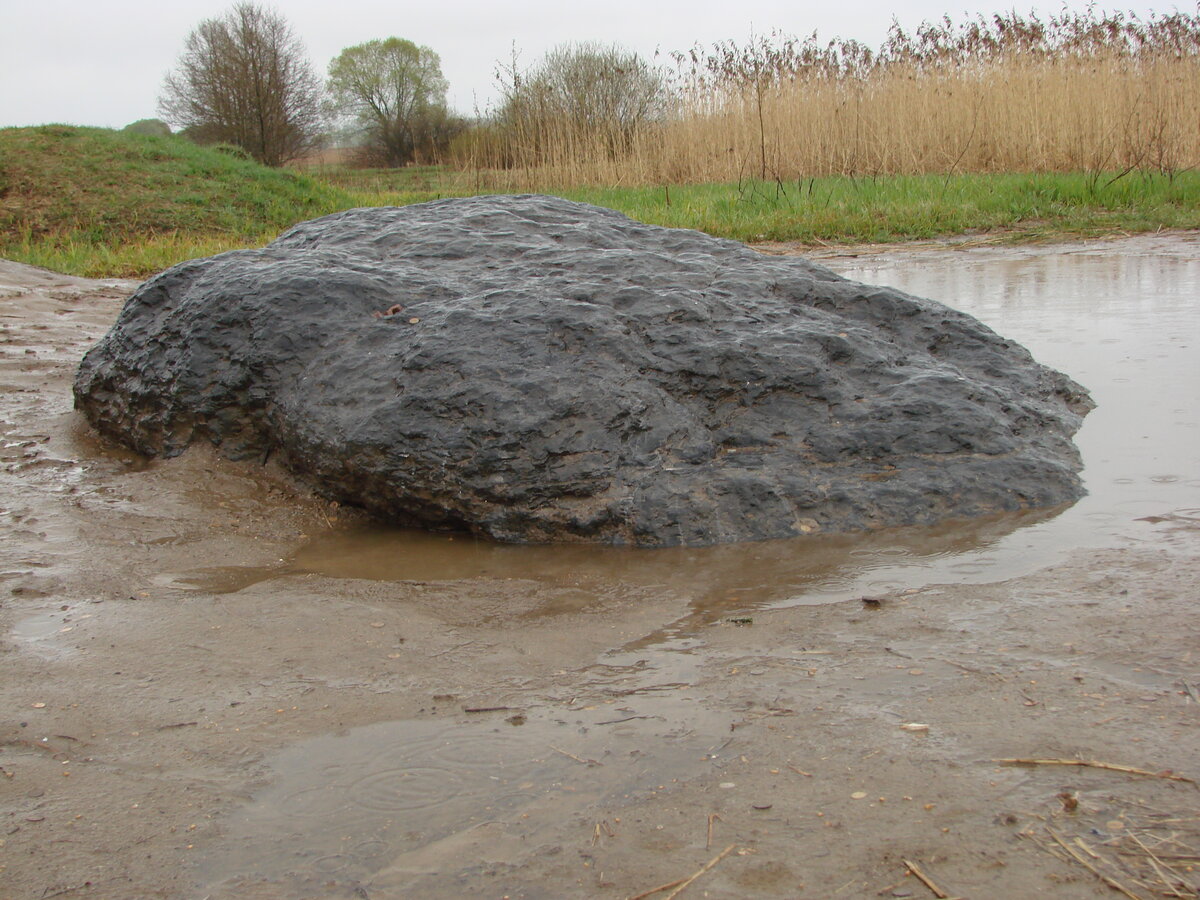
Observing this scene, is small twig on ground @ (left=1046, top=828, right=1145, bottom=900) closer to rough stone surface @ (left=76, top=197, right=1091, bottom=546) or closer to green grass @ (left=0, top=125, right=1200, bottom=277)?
rough stone surface @ (left=76, top=197, right=1091, bottom=546)

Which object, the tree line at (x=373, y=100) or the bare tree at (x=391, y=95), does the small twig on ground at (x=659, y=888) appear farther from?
the bare tree at (x=391, y=95)

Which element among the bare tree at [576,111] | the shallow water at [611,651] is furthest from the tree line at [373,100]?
the shallow water at [611,651]

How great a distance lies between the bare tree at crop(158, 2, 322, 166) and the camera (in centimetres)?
2533

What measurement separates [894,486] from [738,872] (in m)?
1.69

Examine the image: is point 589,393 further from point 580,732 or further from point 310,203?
point 310,203

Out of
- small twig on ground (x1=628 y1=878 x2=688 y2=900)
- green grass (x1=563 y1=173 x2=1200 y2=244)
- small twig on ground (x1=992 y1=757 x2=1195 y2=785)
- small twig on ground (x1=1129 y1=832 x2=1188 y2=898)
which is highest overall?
green grass (x1=563 y1=173 x2=1200 y2=244)

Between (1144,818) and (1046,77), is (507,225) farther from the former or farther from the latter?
(1046,77)

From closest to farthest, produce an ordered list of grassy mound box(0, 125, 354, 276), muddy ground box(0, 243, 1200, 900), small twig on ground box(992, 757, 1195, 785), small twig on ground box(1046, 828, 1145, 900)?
small twig on ground box(1046, 828, 1145, 900), muddy ground box(0, 243, 1200, 900), small twig on ground box(992, 757, 1195, 785), grassy mound box(0, 125, 354, 276)

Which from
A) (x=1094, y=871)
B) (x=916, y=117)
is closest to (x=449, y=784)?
(x=1094, y=871)

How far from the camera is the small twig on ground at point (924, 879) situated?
1.31 meters

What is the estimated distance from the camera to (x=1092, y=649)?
6.46 feet

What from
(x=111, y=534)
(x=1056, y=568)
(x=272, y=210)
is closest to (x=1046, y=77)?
(x=272, y=210)

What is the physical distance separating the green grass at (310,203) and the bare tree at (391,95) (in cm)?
1851

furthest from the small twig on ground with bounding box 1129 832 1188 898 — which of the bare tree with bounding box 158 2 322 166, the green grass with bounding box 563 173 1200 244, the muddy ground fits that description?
the bare tree with bounding box 158 2 322 166
